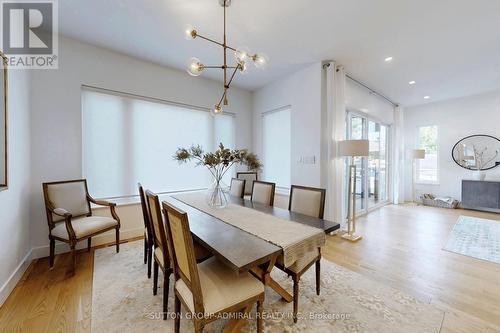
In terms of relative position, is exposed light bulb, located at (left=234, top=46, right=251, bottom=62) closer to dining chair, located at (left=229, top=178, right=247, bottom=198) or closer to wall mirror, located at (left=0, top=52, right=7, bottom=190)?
dining chair, located at (left=229, top=178, right=247, bottom=198)

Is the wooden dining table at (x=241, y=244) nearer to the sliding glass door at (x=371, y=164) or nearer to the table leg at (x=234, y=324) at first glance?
the table leg at (x=234, y=324)

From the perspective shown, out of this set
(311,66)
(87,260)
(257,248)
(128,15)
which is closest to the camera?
(257,248)

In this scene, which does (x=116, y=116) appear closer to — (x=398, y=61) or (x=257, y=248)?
(x=257, y=248)

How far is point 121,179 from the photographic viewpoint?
3188mm

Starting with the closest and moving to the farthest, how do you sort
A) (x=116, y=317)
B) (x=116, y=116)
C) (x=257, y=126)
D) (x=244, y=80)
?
(x=116, y=317), (x=116, y=116), (x=244, y=80), (x=257, y=126)

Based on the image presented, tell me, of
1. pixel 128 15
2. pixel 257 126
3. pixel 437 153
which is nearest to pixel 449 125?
pixel 437 153

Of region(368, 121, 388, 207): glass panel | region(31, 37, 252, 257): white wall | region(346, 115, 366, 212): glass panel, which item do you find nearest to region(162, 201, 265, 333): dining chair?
region(31, 37, 252, 257): white wall

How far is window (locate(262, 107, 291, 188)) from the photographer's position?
4.09 meters

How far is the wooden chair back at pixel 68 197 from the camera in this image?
2.42m

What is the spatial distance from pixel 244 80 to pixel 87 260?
377 centimetres

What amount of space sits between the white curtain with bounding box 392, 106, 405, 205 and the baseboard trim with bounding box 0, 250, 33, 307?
7.43 metres

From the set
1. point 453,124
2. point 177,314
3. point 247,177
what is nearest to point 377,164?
point 453,124

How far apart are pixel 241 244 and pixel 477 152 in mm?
6869

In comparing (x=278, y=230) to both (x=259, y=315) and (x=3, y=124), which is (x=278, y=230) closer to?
(x=259, y=315)
